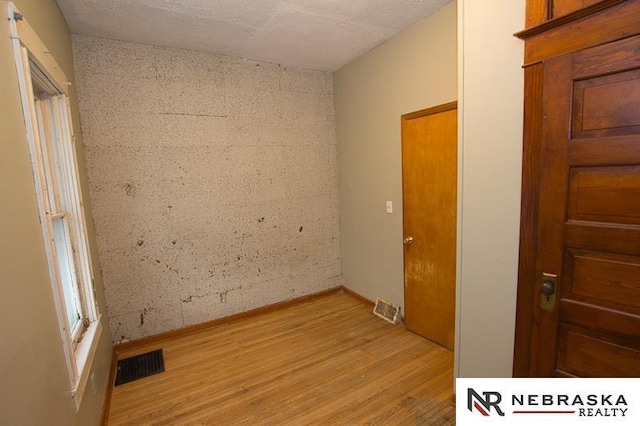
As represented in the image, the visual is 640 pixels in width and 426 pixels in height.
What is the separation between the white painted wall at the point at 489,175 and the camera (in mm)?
1403

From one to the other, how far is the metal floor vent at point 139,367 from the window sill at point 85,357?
0.60 metres

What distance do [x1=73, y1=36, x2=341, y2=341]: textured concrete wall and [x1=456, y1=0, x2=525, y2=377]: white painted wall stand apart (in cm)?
211

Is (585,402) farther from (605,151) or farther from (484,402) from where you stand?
(605,151)

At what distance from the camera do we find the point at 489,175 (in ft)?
5.01

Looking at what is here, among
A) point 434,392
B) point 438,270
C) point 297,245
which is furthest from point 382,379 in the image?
point 297,245

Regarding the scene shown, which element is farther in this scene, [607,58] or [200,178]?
[200,178]

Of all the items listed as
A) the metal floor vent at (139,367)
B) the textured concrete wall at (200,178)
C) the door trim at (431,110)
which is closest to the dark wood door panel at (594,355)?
the door trim at (431,110)

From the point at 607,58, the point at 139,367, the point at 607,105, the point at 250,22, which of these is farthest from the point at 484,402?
the point at 250,22

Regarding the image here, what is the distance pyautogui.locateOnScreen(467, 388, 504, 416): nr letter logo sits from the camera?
1.29 m

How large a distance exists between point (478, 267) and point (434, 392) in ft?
3.42

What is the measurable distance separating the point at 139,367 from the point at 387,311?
236 centimetres

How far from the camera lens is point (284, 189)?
11.1ft

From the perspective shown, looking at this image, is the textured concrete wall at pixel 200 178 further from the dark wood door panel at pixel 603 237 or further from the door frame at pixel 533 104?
the dark wood door panel at pixel 603 237

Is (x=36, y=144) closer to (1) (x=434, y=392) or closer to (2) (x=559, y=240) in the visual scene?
(2) (x=559, y=240)
